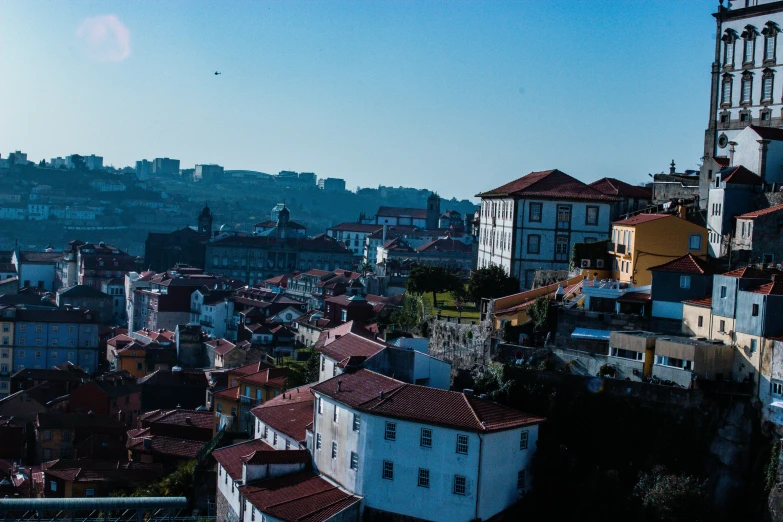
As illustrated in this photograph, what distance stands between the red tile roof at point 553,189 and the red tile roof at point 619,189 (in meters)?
1.01

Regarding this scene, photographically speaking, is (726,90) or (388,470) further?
(726,90)

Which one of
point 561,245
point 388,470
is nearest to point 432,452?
point 388,470

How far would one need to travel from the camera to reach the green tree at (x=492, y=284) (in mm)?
39500

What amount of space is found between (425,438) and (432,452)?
389 mm

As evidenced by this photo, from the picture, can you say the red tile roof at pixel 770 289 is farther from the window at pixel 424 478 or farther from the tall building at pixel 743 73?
the tall building at pixel 743 73

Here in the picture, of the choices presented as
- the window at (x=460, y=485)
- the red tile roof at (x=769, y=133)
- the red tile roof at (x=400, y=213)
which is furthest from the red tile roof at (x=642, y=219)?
the red tile roof at (x=400, y=213)

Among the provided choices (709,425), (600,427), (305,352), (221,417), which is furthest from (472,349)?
(305,352)

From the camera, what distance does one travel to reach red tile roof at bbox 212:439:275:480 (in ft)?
99.4

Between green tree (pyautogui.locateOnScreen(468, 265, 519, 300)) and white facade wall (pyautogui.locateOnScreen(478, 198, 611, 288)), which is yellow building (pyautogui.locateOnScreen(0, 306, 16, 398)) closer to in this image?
green tree (pyautogui.locateOnScreen(468, 265, 519, 300))

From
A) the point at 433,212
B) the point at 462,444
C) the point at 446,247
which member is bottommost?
the point at 462,444

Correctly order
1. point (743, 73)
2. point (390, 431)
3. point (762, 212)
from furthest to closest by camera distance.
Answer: point (743, 73) → point (762, 212) → point (390, 431)

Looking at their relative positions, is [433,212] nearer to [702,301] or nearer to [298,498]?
[702,301]

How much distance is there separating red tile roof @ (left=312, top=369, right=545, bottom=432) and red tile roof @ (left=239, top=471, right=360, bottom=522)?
97.2 inches

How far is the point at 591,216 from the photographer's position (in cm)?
4178
